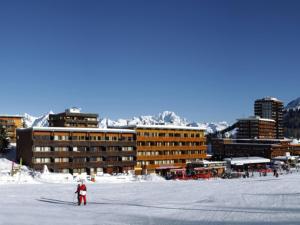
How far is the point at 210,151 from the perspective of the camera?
196500 mm

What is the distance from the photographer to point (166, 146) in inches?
3740

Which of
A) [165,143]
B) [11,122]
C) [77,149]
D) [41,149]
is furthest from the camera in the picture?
[11,122]

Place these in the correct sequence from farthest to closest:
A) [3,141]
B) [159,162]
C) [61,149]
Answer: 1. [159,162]
2. [3,141]
3. [61,149]

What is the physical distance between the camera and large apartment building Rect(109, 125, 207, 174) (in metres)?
90.1

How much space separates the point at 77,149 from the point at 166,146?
25.0 meters

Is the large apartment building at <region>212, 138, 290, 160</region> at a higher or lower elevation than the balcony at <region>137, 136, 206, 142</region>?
lower

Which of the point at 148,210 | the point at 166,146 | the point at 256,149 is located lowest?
the point at 148,210

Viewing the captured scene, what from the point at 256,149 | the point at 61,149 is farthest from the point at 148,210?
the point at 256,149

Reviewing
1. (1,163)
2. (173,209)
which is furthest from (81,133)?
(173,209)

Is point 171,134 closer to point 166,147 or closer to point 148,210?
point 166,147

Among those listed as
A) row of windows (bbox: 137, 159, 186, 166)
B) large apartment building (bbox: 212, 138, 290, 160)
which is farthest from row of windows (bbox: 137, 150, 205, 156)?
large apartment building (bbox: 212, 138, 290, 160)

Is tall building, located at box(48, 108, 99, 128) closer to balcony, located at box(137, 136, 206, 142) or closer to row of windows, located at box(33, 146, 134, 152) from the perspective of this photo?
balcony, located at box(137, 136, 206, 142)

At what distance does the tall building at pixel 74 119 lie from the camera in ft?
416

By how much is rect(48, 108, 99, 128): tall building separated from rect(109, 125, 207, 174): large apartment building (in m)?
41.6
